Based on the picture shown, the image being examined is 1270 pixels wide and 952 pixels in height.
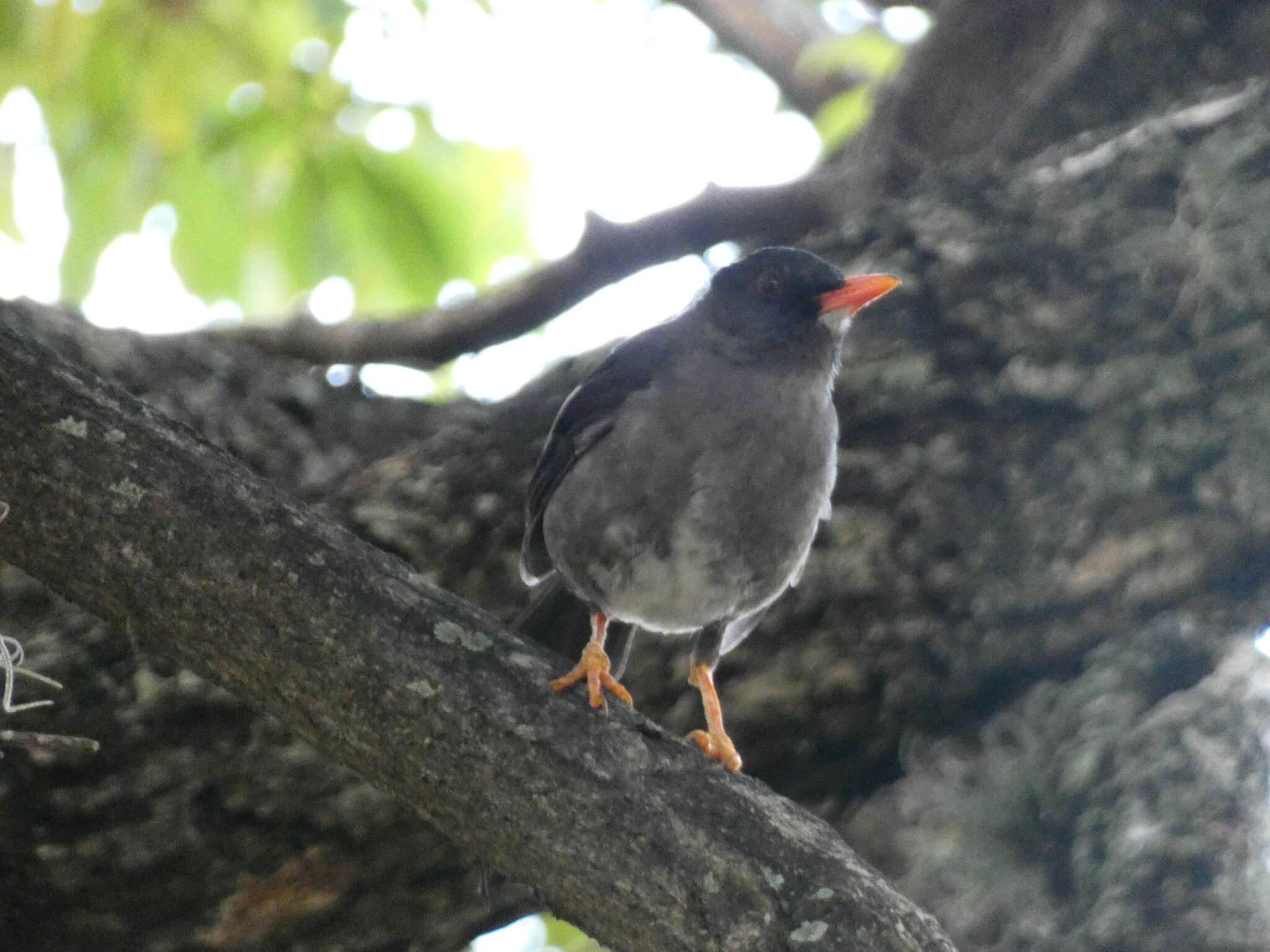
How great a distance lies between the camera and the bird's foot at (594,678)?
2.22 meters

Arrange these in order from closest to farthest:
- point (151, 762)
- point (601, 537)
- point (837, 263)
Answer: point (151, 762)
point (601, 537)
point (837, 263)

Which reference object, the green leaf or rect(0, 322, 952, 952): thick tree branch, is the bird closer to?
rect(0, 322, 952, 952): thick tree branch

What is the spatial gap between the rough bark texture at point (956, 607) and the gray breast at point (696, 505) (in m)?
0.22

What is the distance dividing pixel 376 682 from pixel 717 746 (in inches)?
40.1

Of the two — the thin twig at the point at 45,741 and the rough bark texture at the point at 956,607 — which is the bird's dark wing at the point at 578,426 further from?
the thin twig at the point at 45,741

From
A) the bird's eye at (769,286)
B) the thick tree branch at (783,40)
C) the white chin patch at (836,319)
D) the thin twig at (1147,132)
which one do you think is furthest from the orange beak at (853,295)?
the thick tree branch at (783,40)

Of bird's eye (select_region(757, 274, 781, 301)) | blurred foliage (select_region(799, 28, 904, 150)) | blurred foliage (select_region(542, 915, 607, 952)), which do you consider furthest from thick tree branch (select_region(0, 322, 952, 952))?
blurred foliage (select_region(799, 28, 904, 150))

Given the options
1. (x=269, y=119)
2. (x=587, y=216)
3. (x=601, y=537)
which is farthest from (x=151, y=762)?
(x=269, y=119)

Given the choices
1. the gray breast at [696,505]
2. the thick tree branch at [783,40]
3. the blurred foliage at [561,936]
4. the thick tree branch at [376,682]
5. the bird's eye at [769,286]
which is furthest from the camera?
the thick tree branch at [783,40]

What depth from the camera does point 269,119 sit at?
471 centimetres

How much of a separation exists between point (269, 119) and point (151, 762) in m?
2.81

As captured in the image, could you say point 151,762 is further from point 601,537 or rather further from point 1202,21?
point 1202,21

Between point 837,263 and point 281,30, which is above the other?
point 281,30

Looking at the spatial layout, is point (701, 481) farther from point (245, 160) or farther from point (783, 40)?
point (783, 40)
